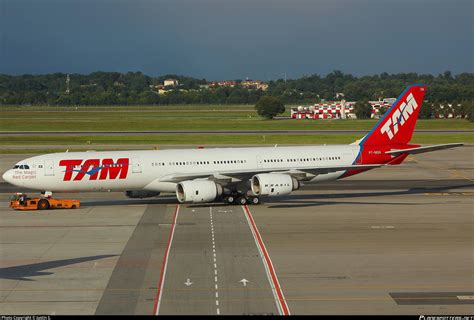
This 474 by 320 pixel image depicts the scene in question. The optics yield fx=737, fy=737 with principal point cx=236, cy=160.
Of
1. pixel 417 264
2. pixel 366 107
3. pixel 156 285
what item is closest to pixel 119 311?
pixel 156 285

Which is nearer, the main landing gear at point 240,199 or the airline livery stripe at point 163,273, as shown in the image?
the airline livery stripe at point 163,273

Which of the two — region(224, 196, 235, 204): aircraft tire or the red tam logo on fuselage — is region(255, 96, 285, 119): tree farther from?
the red tam logo on fuselage

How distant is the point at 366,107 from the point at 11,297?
14476 centimetres

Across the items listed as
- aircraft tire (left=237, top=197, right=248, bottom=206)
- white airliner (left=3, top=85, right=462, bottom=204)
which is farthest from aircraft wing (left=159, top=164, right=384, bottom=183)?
aircraft tire (left=237, top=197, right=248, bottom=206)

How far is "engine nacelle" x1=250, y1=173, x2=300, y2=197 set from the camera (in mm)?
45750

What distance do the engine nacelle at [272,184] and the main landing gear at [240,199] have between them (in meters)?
1.13

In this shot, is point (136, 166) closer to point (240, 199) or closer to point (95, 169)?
point (95, 169)

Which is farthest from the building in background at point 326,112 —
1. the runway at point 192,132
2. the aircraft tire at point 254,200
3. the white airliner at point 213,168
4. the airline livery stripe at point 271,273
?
the airline livery stripe at point 271,273

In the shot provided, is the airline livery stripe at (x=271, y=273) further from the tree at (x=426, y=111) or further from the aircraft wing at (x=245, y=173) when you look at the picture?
the tree at (x=426, y=111)

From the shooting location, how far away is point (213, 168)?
47.8 metres

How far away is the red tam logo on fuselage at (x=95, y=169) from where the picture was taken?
149 feet

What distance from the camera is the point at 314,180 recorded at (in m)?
49.3

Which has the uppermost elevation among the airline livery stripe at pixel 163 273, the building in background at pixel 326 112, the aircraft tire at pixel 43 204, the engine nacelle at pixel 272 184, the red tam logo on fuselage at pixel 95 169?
the red tam logo on fuselage at pixel 95 169

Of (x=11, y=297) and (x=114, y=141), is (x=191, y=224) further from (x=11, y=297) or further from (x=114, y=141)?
(x=114, y=141)
